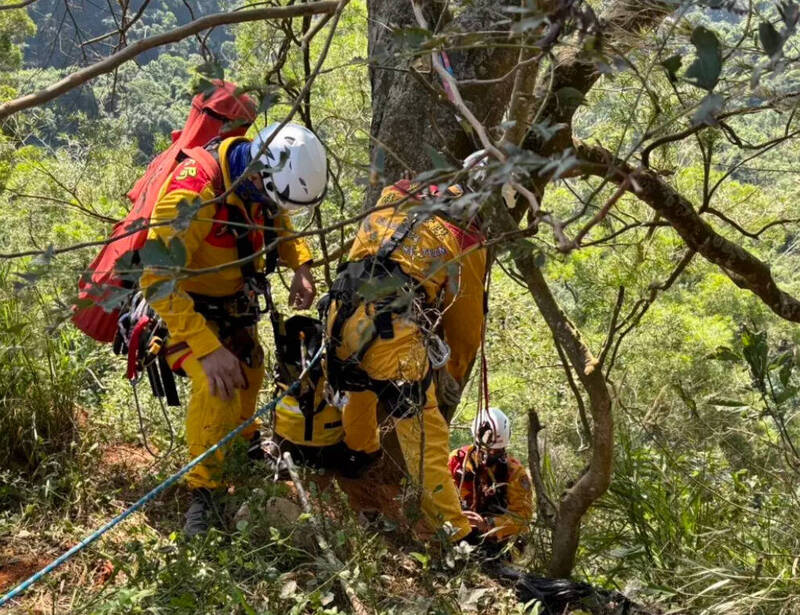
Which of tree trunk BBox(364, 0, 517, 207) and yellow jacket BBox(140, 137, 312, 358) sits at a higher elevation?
tree trunk BBox(364, 0, 517, 207)

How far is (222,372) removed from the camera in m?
3.21

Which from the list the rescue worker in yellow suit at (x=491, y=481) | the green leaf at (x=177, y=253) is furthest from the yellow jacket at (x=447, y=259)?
the green leaf at (x=177, y=253)

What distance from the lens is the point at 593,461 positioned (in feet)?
9.66

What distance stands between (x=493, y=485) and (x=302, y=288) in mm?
1591

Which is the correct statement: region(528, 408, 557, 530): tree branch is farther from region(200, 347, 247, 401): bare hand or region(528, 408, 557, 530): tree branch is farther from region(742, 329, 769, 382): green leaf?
region(200, 347, 247, 401): bare hand

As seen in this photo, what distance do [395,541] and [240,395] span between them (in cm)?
96

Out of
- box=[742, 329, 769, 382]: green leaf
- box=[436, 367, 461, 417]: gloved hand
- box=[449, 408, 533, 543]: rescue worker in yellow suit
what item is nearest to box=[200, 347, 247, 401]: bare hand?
box=[436, 367, 461, 417]: gloved hand

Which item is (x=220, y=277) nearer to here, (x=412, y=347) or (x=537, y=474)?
(x=412, y=347)

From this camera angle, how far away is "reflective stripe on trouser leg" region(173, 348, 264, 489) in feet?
10.7

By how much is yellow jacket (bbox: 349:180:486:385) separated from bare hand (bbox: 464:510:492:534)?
63 cm

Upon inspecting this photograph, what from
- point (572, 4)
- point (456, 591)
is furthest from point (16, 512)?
point (572, 4)

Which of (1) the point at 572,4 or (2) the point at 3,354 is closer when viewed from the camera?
(1) the point at 572,4

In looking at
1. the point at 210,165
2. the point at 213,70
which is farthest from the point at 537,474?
the point at 213,70

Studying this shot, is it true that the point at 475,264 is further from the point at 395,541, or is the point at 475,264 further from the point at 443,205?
the point at 443,205
